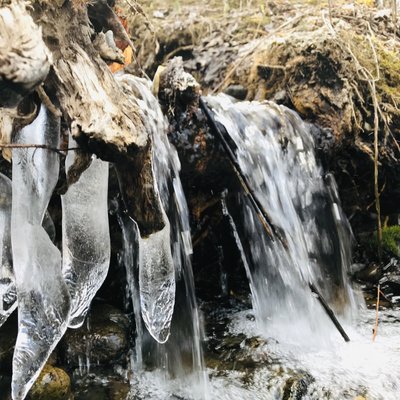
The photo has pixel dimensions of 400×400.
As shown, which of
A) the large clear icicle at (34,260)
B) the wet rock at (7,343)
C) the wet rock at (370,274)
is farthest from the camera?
the wet rock at (370,274)

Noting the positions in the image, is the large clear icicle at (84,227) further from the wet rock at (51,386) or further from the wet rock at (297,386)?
the wet rock at (297,386)

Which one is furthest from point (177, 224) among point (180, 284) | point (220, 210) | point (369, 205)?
point (369, 205)

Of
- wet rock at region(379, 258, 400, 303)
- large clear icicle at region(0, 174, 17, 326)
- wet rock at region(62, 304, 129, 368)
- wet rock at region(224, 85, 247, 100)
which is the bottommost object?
wet rock at region(62, 304, 129, 368)

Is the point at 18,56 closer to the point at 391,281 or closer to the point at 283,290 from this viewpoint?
the point at 283,290

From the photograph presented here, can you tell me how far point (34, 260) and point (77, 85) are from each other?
2.60ft

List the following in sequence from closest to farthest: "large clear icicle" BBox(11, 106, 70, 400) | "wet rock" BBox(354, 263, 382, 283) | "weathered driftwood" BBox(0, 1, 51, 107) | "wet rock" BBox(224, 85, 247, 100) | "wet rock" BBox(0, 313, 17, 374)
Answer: "weathered driftwood" BBox(0, 1, 51, 107) → "large clear icicle" BBox(11, 106, 70, 400) → "wet rock" BBox(0, 313, 17, 374) → "wet rock" BBox(354, 263, 382, 283) → "wet rock" BBox(224, 85, 247, 100)

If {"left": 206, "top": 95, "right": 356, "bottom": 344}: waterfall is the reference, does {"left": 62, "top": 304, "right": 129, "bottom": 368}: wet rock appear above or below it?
below

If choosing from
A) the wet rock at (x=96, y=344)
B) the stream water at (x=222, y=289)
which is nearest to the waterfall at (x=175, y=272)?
the stream water at (x=222, y=289)

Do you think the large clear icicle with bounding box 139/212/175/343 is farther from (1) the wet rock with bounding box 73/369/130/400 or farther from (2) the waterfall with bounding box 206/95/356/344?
(2) the waterfall with bounding box 206/95/356/344

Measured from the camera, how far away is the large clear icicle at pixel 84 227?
2.13 meters

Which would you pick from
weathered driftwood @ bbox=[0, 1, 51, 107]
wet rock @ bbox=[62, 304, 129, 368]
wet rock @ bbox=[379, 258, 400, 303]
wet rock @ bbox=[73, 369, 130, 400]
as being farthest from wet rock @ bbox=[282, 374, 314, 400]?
weathered driftwood @ bbox=[0, 1, 51, 107]

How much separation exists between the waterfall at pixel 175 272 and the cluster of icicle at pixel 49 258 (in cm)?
41

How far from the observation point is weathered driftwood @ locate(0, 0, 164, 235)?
1.33m

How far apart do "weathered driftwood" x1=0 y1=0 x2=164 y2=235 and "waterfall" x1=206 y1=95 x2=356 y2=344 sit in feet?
4.06
